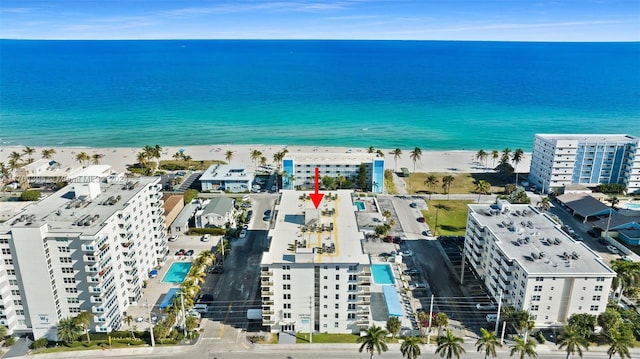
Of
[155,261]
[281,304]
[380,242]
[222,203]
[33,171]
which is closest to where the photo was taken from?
[281,304]

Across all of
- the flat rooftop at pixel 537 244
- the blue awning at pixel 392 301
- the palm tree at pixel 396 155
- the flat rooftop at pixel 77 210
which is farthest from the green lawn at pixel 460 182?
the flat rooftop at pixel 77 210

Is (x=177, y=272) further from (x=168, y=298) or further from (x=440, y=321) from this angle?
(x=440, y=321)

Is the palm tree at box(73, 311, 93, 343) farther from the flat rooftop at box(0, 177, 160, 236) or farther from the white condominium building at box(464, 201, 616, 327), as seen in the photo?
the white condominium building at box(464, 201, 616, 327)

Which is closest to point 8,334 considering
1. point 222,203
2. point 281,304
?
point 281,304

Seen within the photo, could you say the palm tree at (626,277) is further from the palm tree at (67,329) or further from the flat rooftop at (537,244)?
the palm tree at (67,329)

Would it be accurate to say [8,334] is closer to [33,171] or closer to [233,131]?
[33,171]

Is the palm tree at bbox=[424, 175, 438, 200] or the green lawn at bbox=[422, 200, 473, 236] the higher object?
the palm tree at bbox=[424, 175, 438, 200]

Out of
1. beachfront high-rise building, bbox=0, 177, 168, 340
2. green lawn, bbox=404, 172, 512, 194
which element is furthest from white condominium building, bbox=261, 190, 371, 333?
green lawn, bbox=404, 172, 512, 194
